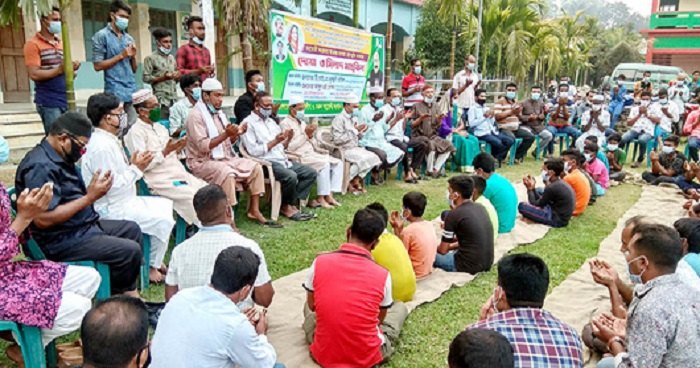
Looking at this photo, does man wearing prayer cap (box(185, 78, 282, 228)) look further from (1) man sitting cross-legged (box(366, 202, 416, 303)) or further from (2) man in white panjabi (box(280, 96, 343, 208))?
(1) man sitting cross-legged (box(366, 202, 416, 303))

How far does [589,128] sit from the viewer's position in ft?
36.4

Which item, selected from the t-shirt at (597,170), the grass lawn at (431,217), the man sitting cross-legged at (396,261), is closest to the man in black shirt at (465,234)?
the grass lawn at (431,217)

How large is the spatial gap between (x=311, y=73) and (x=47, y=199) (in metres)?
5.58

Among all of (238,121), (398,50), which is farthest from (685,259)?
(398,50)

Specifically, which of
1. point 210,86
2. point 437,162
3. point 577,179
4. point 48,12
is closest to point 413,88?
point 437,162

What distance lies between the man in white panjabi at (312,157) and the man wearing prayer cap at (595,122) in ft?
19.4

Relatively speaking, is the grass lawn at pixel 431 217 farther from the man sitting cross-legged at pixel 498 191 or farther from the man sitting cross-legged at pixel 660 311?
the man sitting cross-legged at pixel 660 311

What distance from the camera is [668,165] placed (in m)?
9.34

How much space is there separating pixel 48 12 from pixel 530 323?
4.89 metres

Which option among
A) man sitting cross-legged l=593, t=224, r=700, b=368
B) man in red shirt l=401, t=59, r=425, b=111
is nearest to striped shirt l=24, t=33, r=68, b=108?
man sitting cross-legged l=593, t=224, r=700, b=368

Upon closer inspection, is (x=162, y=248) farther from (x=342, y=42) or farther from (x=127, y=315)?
(x=342, y=42)

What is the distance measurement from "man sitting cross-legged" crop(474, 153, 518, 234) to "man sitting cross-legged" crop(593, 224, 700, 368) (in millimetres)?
3138

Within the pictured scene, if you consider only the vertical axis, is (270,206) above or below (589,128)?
below

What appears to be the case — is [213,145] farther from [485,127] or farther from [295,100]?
[485,127]
